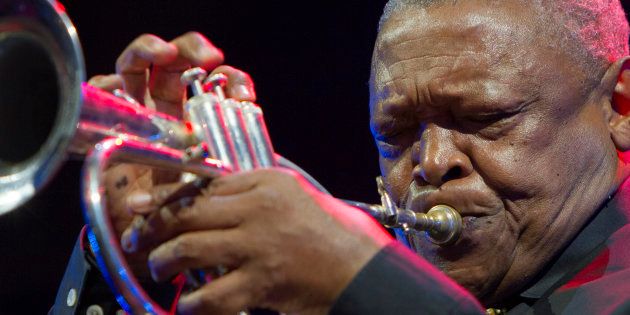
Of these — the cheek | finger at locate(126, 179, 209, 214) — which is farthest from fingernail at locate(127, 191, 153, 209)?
the cheek

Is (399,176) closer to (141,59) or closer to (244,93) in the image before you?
(244,93)

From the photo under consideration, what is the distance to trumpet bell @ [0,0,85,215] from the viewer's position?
1.62 metres

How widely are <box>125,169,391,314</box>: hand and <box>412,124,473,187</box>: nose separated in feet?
3.19

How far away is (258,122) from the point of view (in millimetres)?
1786

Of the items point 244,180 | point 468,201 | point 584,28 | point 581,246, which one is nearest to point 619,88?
point 584,28

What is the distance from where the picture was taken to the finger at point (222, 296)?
4.86ft

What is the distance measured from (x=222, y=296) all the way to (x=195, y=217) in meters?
0.15

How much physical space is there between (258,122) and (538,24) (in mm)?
1173

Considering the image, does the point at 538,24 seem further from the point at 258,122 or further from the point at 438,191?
the point at 258,122

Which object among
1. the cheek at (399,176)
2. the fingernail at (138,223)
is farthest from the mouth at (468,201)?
the fingernail at (138,223)

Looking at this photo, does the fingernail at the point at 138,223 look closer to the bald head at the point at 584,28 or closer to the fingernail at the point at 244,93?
the fingernail at the point at 244,93

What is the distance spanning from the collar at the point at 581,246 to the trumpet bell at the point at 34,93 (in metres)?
1.49

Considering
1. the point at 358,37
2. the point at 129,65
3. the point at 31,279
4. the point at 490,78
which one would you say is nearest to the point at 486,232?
the point at 490,78

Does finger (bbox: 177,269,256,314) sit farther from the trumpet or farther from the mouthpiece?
the mouthpiece
